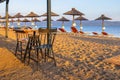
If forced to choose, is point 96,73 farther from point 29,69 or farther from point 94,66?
point 29,69

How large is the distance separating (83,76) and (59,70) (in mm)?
690

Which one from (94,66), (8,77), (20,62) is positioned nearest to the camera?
(8,77)

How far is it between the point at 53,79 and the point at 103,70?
1258mm

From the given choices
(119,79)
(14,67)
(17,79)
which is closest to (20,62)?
(14,67)

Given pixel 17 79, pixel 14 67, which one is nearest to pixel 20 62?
pixel 14 67

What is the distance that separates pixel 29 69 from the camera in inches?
233

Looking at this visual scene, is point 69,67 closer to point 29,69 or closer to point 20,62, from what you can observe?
point 29,69

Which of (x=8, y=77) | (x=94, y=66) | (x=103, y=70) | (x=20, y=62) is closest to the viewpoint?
(x=8, y=77)

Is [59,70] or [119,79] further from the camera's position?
[59,70]

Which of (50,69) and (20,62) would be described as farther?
(20,62)

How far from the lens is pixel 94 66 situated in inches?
240

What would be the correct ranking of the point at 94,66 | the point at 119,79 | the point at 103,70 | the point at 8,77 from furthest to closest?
1. the point at 94,66
2. the point at 103,70
3. the point at 8,77
4. the point at 119,79

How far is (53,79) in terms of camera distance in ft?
16.3

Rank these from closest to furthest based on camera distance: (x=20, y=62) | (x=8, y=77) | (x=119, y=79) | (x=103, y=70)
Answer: (x=119, y=79)
(x=8, y=77)
(x=103, y=70)
(x=20, y=62)
